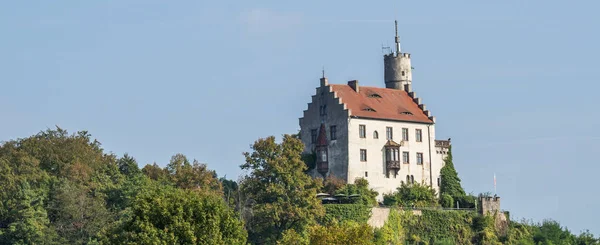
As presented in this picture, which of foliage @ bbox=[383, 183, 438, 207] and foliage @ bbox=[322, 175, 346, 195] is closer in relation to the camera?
foliage @ bbox=[322, 175, 346, 195]

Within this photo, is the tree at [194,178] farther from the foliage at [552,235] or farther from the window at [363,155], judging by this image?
the foliage at [552,235]

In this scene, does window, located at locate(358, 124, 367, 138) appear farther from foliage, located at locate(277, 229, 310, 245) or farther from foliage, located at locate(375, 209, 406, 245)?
foliage, located at locate(277, 229, 310, 245)

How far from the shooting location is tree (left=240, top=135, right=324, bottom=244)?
10350 cm

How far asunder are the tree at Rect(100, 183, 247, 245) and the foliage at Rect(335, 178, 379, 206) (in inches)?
1172

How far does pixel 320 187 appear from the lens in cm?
10694

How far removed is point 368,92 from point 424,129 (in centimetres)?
512

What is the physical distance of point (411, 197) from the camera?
114375 millimetres

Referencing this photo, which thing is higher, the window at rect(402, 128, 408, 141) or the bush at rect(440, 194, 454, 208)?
the window at rect(402, 128, 408, 141)

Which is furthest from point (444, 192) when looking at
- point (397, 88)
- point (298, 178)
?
point (298, 178)

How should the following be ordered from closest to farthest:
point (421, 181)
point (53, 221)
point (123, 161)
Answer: point (53, 221), point (123, 161), point (421, 181)

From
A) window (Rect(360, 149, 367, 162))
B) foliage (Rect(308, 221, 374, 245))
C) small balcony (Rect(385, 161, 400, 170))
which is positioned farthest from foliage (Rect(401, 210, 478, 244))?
foliage (Rect(308, 221, 374, 245))

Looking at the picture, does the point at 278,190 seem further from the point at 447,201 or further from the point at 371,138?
the point at 447,201

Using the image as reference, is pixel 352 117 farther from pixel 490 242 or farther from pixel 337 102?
pixel 490 242

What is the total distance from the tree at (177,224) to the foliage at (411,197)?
1368 inches
